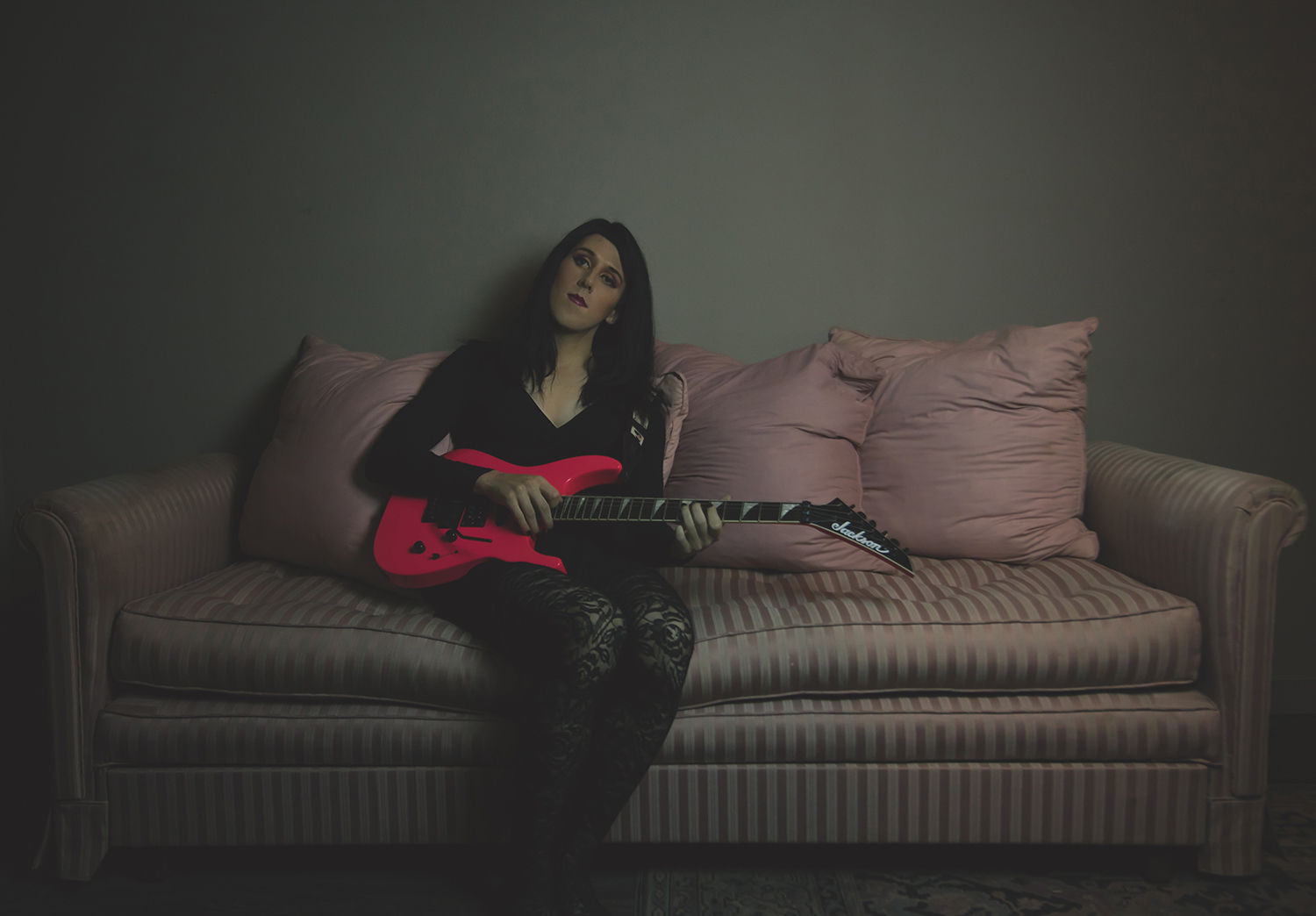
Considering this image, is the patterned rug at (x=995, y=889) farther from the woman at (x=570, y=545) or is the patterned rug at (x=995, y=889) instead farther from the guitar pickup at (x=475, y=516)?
the guitar pickup at (x=475, y=516)

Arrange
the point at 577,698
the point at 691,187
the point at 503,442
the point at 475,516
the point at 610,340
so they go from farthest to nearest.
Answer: the point at 691,187
the point at 610,340
the point at 503,442
the point at 475,516
the point at 577,698

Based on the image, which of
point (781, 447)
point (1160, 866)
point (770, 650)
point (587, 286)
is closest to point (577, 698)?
point (770, 650)

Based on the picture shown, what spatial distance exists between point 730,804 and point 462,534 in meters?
0.61

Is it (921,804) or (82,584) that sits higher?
(82,584)

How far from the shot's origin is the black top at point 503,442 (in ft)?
4.42

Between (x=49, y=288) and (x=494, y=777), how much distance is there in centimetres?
174

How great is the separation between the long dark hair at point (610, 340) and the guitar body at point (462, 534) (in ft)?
0.73

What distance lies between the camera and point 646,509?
1272 mm

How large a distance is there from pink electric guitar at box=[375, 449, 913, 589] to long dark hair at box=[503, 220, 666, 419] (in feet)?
0.78

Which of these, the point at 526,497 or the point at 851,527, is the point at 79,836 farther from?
the point at 851,527

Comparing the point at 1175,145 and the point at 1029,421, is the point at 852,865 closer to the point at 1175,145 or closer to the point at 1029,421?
the point at 1029,421

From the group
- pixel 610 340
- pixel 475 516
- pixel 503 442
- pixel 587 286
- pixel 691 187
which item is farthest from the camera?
pixel 691 187

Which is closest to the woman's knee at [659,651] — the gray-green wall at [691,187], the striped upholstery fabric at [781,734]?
the striped upholstery fabric at [781,734]

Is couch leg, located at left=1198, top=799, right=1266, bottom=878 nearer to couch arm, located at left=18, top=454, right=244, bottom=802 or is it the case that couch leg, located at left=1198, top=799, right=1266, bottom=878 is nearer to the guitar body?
the guitar body
